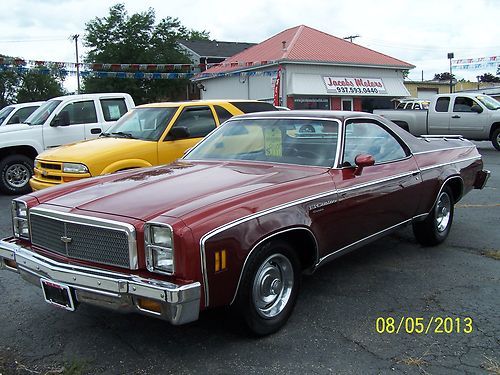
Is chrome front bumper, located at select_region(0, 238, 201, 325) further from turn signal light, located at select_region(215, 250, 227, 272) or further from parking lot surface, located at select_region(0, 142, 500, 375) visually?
parking lot surface, located at select_region(0, 142, 500, 375)

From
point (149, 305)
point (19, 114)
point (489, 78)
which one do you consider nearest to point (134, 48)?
point (19, 114)

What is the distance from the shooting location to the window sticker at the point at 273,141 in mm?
4539

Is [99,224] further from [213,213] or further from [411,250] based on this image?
[411,250]

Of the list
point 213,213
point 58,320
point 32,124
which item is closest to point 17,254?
point 58,320

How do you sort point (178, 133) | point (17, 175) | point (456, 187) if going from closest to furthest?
point (456, 187) → point (178, 133) → point (17, 175)

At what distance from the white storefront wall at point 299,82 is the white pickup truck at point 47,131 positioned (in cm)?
1641

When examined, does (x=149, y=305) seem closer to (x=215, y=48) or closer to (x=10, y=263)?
(x=10, y=263)

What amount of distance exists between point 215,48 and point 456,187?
4306cm

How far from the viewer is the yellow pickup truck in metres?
7.00

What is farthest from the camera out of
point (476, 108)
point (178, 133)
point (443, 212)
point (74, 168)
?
point (476, 108)

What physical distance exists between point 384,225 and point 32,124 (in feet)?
26.3

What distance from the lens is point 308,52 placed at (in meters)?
27.0

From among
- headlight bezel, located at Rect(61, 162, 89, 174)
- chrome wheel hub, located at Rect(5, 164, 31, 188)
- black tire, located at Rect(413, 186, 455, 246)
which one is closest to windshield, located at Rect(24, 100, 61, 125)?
chrome wheel hub, located at Rect(5, 164, 31, 188)

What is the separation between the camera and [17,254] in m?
3.56
